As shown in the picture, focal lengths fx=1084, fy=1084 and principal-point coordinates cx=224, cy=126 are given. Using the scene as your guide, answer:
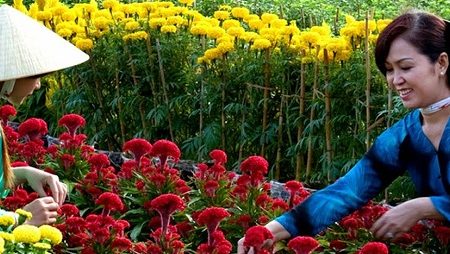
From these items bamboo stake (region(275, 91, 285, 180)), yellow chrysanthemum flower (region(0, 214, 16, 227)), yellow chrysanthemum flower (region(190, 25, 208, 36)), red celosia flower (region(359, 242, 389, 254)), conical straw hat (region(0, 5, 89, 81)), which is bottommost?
bamboo stake (region(275, 91, 285, 180))

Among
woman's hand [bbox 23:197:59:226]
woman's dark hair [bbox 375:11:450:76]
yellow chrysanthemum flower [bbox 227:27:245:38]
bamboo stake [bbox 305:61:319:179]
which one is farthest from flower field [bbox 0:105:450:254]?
yellow chrysanthemum flower [bbox 227:27:245:38]

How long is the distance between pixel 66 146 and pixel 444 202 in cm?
181

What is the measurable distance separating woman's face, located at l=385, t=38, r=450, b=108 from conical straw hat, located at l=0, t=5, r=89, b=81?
106cm

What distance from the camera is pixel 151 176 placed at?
425 cm

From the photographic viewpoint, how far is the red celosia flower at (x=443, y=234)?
11.5 feet

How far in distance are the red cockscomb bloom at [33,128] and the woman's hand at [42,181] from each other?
0.77 metres

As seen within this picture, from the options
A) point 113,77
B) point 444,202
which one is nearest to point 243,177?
point 444,202

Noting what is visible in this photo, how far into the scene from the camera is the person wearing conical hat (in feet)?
11.4

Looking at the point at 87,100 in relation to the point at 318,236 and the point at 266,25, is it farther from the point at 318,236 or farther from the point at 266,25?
the point at 318,236

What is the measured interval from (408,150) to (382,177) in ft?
0.43

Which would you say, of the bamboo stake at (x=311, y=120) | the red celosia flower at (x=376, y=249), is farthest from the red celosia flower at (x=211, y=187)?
the bamboo stake at (x=311, y=120)

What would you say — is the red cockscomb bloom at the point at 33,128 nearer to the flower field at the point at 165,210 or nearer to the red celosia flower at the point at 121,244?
the flower field at the point at 165,210

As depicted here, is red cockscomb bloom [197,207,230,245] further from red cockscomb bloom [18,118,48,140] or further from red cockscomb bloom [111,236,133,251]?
red cockscomb bloom [18,118,48,140]

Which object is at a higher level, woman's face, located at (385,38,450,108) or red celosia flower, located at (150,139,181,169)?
woman's face, located at (385,38,450,108)
